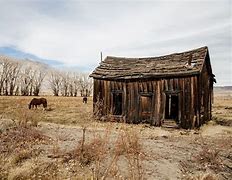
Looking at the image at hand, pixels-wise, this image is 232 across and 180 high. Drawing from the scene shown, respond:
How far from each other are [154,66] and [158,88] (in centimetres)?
202

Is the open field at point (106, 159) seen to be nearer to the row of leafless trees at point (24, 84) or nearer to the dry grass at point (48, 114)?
the dry grass at point (48, 114)

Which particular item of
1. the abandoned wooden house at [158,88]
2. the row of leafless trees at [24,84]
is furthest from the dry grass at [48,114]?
the row of leafless trees at [24,84]

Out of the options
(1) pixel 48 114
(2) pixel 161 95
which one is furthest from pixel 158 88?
(1) pixel 48 114

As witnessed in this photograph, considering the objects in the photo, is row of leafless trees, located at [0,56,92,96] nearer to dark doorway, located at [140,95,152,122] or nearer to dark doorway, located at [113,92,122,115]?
dark doorway, located at [113,92,122,115]

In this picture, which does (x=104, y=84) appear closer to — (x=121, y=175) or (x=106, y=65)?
(x=106, y=65)

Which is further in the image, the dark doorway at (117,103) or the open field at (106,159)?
the dark doorway at (117,103)

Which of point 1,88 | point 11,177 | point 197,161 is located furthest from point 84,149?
point 1,88

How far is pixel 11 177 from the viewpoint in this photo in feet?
20.2

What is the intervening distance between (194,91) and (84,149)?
918 cm

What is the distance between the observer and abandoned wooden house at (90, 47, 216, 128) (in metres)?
15.1

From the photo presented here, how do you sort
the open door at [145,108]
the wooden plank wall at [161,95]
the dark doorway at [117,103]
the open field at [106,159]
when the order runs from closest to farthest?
the open field at [106,159] → the wooden plank wall at [161,95] → the open door at [145,108] → the dark doorway at [117,103]

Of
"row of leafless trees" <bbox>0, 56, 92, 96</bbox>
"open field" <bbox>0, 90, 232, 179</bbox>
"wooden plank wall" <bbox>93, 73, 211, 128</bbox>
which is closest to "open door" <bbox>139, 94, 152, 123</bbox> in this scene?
"wooden plank wall" <bbox>93, 73, 211, 128</bbox>

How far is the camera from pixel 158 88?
16062mm

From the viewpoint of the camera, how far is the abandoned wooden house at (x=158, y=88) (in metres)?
15.1
